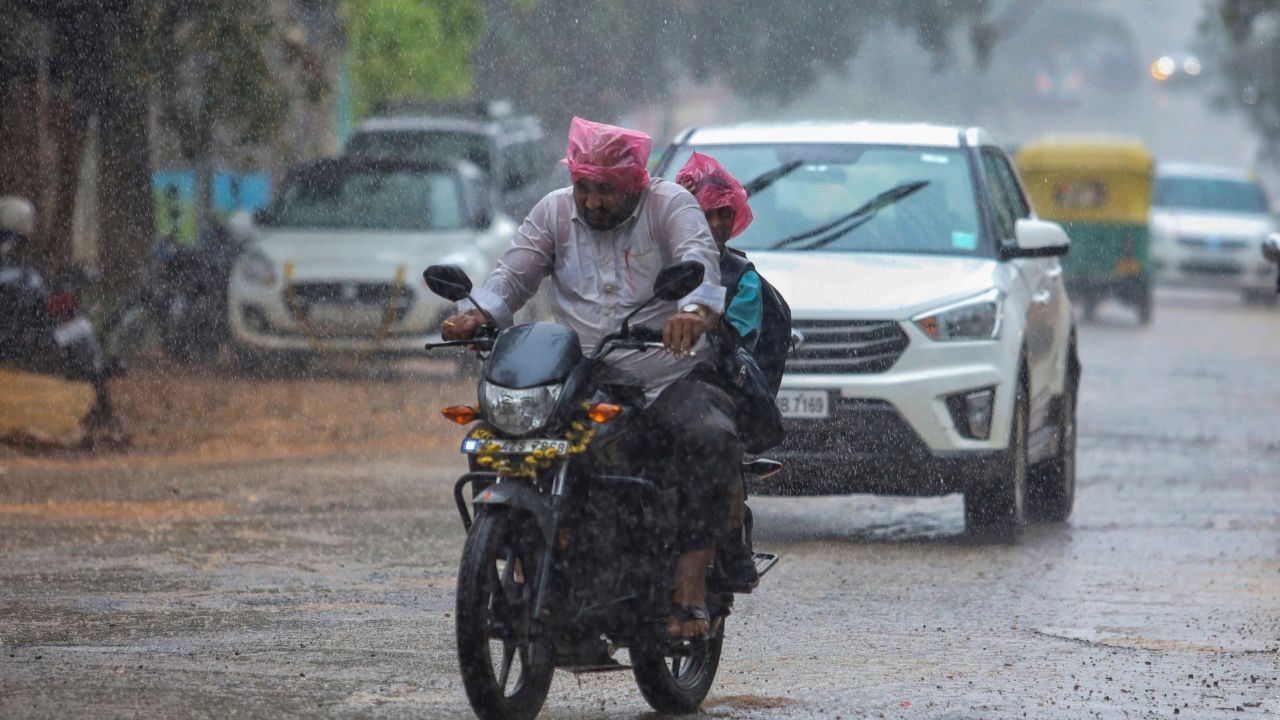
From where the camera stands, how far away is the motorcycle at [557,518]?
17.6 ft

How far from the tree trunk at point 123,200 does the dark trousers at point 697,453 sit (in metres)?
12.7

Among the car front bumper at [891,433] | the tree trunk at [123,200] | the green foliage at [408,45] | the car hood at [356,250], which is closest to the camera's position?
the car front bumper at [891,433]

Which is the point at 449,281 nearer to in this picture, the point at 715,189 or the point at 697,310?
the point at 697,310

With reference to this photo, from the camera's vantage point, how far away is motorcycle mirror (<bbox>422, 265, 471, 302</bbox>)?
570 centimetres

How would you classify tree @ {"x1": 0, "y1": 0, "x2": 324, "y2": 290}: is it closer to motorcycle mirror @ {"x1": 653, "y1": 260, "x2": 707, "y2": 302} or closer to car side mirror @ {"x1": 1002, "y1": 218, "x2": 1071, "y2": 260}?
car side mirror @ {"x1": 1002, "y1": 218, "x2": 1071, "y2": 260}

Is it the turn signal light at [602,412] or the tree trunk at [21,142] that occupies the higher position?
the turn signal light at [602,412]

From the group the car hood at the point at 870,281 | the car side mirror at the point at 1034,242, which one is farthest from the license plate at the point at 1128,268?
the car hood at the point at 870,281

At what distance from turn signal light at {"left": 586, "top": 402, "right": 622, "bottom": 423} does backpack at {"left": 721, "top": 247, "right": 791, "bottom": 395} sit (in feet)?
3.20

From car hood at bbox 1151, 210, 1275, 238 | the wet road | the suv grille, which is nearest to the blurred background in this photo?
car hood at bbox 1151, 210, 1275, 238

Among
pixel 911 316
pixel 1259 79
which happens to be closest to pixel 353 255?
pixel 911 316

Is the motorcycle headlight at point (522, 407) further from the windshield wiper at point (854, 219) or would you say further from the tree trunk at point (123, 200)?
the tree trunk at point (123, 200)

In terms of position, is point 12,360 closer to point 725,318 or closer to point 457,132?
point 725,318

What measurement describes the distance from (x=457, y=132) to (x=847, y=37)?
13.2m

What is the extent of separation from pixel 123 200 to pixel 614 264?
13062mm
